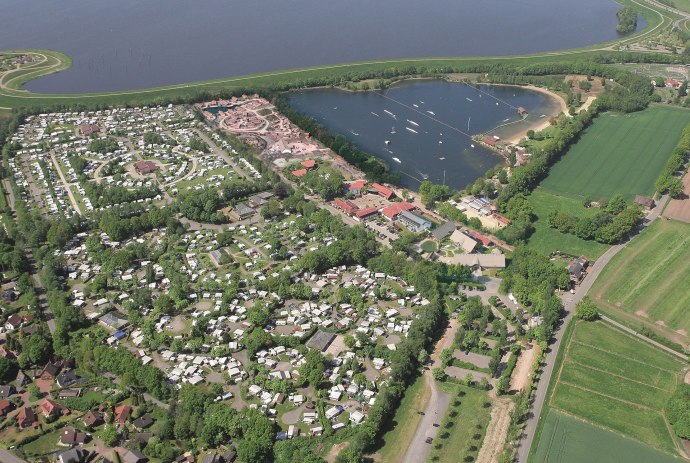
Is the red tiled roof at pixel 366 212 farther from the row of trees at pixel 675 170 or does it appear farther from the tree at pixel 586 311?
the row of trees at pixel 675 170

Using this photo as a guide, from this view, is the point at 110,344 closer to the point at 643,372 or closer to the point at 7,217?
the point at 7,217

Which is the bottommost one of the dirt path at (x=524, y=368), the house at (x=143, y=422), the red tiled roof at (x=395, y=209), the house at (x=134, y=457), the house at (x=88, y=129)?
the house at (x=134, y=457)

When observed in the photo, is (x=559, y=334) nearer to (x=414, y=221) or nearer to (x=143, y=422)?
(x=414, y=221)

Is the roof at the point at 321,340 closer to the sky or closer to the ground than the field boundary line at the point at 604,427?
closer to the sky

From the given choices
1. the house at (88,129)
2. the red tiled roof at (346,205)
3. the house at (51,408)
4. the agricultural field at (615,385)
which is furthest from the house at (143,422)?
the house at (88,129)

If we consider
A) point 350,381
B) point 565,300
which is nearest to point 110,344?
point 350,381

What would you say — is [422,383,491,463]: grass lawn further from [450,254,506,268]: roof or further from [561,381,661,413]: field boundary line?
[450,254,506,268]: roof

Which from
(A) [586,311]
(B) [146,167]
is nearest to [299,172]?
(B) [146,167]
